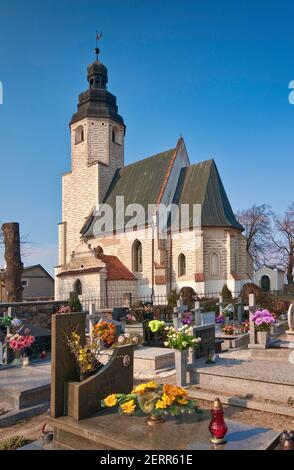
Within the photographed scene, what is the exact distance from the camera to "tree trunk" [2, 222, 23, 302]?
17.9 meters

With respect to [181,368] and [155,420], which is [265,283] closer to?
[181,368]

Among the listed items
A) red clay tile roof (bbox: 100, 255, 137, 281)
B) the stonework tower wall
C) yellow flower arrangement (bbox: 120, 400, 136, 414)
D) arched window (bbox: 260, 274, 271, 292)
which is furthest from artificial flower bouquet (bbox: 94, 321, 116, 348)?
arched window (bbox: 260, 274, 271, 292)

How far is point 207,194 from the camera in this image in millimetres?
26500

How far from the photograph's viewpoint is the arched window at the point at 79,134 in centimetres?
3316

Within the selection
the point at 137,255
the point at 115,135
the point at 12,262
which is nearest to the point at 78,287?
the point at 137,255

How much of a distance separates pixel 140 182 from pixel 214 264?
951 centimetres

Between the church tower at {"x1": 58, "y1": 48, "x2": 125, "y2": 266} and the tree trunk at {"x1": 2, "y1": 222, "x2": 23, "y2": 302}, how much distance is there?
13861 mm

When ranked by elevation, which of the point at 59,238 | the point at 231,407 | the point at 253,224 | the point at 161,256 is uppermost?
the point at 253,224

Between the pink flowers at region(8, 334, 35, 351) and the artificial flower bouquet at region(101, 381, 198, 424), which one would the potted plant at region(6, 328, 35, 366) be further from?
the artificial flower bouquet at region(101, 381, 198, 424)

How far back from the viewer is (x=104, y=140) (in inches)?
1272

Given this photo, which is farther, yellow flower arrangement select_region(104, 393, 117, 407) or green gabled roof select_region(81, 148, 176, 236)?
green gabled roof select_region(81, 148, 176, 236)
